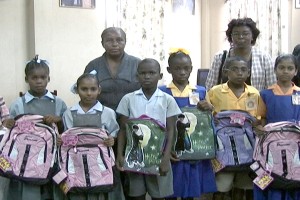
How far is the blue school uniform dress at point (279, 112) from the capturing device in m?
2.74

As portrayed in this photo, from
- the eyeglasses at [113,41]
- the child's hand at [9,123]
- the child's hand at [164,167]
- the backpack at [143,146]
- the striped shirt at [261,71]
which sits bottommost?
the child's hand at [164,167]

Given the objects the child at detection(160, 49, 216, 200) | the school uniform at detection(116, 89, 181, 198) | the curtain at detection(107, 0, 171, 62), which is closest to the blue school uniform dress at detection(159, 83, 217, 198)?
the child at detection(160, 49, 216, 200)

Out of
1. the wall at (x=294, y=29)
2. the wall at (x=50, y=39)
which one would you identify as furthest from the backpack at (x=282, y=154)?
the wall at (x=294, y=29)

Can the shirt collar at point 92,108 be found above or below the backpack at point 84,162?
above

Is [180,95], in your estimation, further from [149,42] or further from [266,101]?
[149,42]

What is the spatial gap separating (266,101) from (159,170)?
3.05 feet

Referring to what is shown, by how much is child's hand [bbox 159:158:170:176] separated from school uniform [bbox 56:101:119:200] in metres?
0.38

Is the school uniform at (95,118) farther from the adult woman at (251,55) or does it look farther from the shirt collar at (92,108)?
the adult woman at (251,55)

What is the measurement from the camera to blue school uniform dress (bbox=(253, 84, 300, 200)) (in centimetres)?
274

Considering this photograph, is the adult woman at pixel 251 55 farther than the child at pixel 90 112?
Yes

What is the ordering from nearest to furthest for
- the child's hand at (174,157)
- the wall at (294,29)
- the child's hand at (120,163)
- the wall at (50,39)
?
the child's hand at (120,163) → the child's hand at (174,157) → the wall at (50,39) → the wall at (294,29)

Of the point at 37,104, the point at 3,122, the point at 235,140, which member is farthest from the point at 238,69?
the point at 3,122

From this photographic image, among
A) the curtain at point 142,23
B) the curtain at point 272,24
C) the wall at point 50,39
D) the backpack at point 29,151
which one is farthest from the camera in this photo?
the curtain at point 272,24

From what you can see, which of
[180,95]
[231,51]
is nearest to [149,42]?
[231,51]
